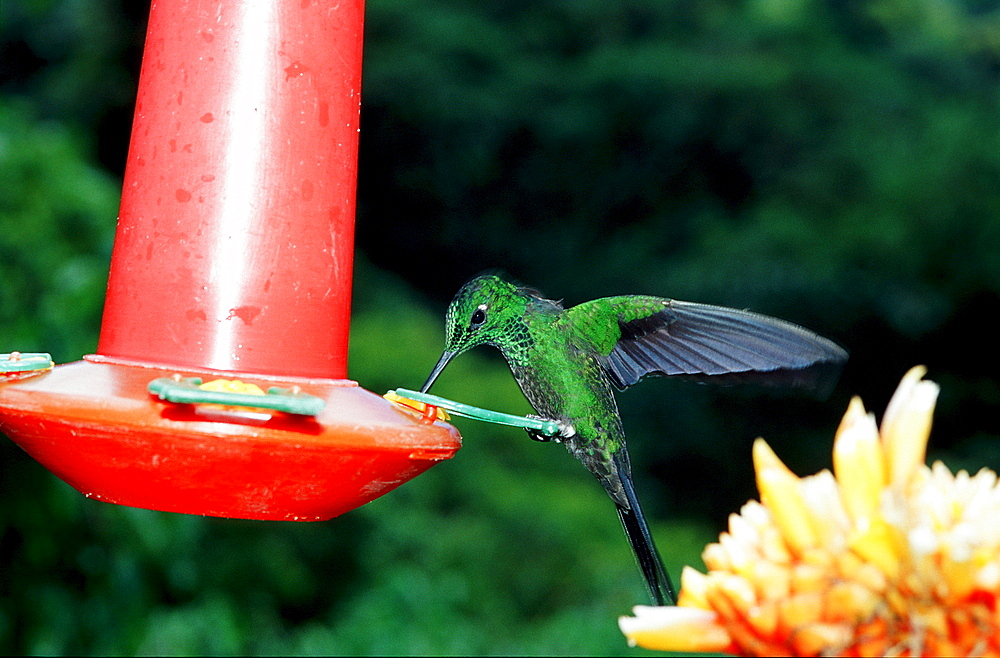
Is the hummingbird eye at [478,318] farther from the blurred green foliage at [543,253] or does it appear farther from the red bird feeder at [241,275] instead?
the blurred green foliage at [543,253]

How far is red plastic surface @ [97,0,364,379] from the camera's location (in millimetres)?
1713

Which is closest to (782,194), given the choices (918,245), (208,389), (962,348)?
(918,245)

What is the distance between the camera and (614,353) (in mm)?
2645

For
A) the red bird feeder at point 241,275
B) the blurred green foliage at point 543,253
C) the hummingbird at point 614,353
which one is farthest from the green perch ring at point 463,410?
the blurred green foliage at point 543,253

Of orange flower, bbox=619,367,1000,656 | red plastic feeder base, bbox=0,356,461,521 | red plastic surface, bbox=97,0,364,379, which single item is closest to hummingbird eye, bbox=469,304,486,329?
red plastic surface, bbox=97,0,364,379

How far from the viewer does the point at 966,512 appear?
1076 millimetres

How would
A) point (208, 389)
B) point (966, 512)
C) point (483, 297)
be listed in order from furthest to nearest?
point (483, 297), point (208, 389), point (966, 512)

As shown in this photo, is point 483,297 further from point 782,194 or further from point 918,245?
point 782,194

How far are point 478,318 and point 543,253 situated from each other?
30.6 ft

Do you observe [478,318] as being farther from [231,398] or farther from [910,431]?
[910,431]

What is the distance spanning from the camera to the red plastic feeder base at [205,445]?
139 cm

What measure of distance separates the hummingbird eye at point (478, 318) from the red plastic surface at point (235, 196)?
499mm

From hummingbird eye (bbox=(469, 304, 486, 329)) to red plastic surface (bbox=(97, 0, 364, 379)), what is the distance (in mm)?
499

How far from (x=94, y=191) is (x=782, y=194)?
28.0ft
